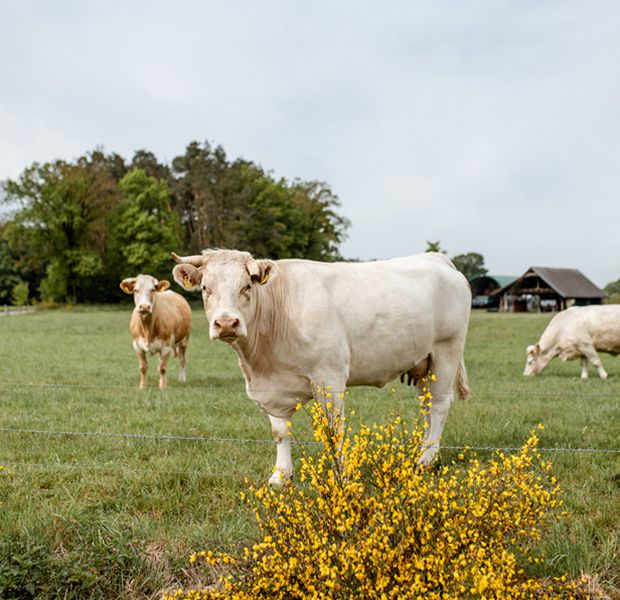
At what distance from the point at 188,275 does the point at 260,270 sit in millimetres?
638

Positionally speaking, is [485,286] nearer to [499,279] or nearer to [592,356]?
[499,279]

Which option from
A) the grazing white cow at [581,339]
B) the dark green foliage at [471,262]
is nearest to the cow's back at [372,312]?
the grazing white cow at [581,339]

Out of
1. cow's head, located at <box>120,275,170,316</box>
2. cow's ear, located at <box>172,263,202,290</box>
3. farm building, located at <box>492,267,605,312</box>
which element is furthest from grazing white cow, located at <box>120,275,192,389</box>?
farm building, located at <box>492,267,605,312</box>

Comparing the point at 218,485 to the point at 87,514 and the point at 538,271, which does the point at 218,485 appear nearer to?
the point at 87,514

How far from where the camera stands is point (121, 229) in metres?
62.1

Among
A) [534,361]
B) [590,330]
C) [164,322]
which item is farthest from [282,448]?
[590,330]

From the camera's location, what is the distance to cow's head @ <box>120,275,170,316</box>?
1208 centimetres

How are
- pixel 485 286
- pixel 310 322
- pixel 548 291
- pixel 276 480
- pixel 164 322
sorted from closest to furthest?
pixel 276 480 → pixel 310 322 → pixel 164 322 → pixel 548 291 → pixel 485 286

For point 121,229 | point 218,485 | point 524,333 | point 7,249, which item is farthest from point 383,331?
point 7,249

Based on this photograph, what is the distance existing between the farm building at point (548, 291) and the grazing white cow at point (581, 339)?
164 feet

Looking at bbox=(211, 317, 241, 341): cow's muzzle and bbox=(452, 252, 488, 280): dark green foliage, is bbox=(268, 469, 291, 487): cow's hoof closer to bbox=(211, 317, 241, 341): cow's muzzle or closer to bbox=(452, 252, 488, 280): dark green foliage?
bbox=(211, 317, 241, 341): cow's muzzle

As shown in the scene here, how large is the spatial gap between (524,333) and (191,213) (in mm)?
49559

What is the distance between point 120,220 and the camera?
206 feet

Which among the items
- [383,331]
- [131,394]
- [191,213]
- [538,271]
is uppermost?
[191,213]
